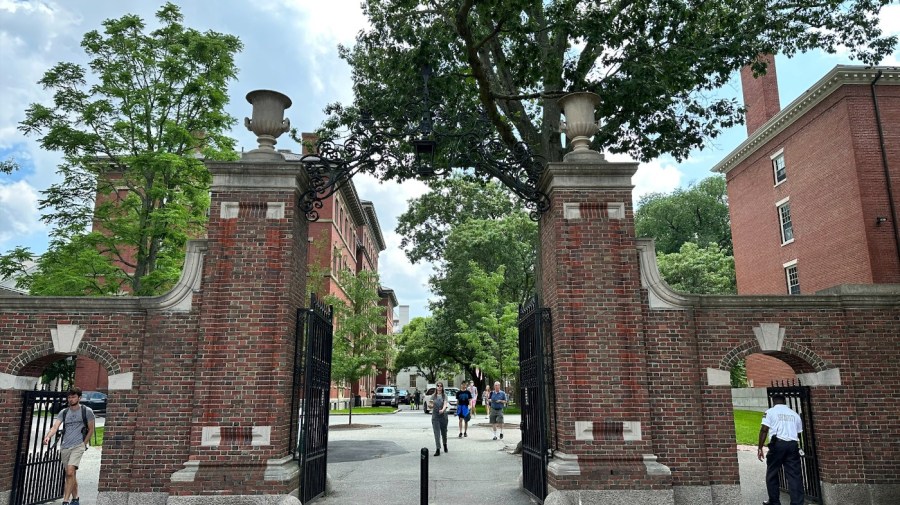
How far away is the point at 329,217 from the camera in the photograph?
42.2 meters

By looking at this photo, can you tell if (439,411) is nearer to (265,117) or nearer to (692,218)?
(265,117)

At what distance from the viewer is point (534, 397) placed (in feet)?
30.8

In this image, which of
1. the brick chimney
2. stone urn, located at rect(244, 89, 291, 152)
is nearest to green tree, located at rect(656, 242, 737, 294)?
the brick chimney

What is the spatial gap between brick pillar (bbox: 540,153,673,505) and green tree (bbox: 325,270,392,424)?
19.8 metres

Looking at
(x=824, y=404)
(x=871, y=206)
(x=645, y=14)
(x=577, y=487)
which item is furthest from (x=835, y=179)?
(x=577, y=487)

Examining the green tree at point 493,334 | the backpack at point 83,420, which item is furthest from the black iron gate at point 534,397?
the green tree at point 493,334

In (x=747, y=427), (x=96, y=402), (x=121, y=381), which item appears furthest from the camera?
(x=96, y=402)

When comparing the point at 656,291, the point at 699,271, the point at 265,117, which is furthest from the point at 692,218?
the point at 265,117

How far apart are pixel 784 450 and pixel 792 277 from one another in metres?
22.9

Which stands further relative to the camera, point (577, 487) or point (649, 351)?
point (649, 351)

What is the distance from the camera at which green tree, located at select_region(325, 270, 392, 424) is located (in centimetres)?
2780

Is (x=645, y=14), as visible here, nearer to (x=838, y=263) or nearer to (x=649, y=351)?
(x=649, y=351)

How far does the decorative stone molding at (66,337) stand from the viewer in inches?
346

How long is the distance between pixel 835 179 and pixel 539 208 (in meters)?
20.7
